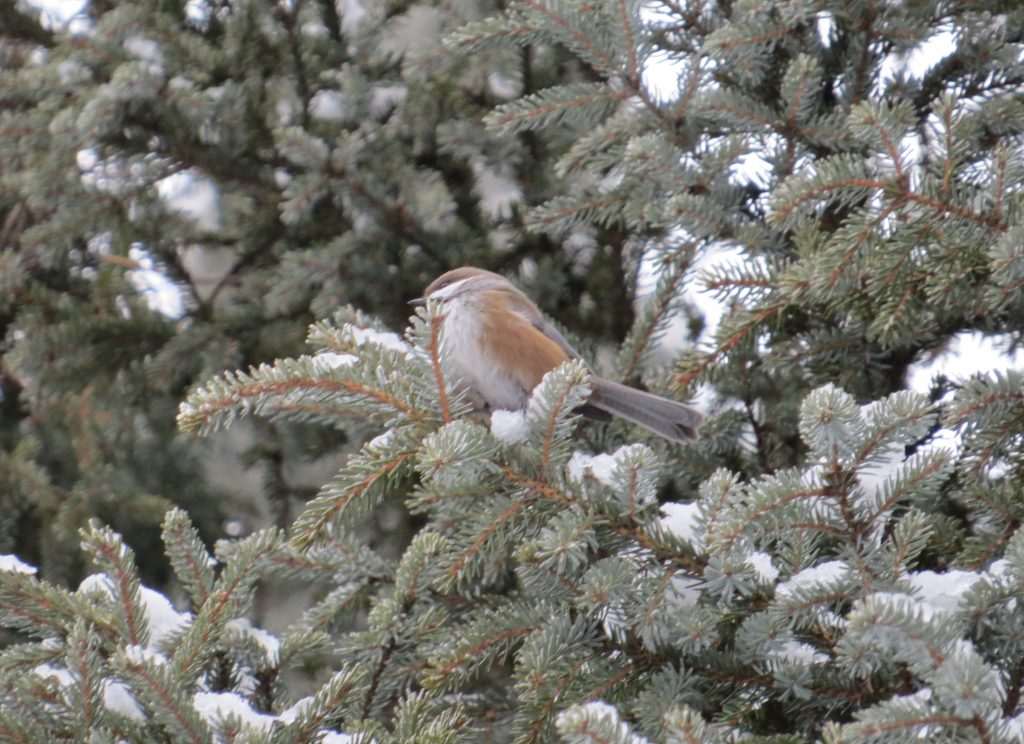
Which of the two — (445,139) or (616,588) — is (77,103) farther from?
(616,588)

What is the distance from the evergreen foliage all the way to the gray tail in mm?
100

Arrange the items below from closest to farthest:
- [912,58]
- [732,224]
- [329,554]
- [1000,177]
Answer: [1000,177]
[329,554]
[732,224]
[912,58]

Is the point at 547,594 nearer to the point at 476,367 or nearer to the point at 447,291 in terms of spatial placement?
the point at 476,367

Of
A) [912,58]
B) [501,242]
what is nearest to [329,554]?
[501,242]

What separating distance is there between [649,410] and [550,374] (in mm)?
863

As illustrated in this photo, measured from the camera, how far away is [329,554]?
2.62m

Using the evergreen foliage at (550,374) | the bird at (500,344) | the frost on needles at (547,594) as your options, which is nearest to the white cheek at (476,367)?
the bird at (500,344)

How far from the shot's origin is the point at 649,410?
9.24 feet

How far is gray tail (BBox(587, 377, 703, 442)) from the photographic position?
9.06 ft

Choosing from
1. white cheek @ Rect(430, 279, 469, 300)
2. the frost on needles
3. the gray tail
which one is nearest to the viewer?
the frost on needles

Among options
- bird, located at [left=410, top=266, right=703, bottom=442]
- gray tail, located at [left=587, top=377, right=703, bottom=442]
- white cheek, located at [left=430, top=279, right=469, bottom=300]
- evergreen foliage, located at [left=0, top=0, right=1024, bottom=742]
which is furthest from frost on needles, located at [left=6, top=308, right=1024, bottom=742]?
white cheek, located at [left=430, top=279, right=469, bottom=300]

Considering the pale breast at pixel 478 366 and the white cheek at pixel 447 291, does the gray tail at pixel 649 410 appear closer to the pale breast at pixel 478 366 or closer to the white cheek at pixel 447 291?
the pale breast at pixel 478 366

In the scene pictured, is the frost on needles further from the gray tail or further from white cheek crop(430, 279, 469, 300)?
white cheek crop(430, 279, 469, 300)

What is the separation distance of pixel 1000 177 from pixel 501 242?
231 centimetres
